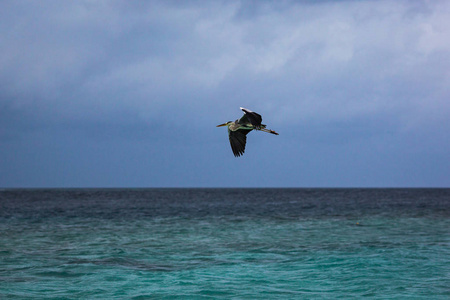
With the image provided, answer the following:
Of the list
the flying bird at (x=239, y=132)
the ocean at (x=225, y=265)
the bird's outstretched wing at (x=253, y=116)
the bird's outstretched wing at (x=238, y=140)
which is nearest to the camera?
the bird's outstretched wing at (x=253, y=116)

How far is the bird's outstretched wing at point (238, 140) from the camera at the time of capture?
52.1ft

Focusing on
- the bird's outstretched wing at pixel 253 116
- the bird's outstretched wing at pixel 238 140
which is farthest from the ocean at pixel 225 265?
the bird's outstretched wing at pixel 253 116

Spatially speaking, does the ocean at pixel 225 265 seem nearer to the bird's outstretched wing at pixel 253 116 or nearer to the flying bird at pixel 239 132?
the flying bird at pixel 239 132

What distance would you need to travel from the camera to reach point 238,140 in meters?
16.2

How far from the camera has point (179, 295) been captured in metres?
15.8

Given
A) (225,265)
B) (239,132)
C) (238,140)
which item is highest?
(239,132)

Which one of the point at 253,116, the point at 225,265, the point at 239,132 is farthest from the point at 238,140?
the point at 225,265

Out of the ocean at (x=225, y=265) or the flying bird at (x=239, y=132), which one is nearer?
the flying bird at (x=239, y=132)

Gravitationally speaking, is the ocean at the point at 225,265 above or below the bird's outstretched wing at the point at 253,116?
below

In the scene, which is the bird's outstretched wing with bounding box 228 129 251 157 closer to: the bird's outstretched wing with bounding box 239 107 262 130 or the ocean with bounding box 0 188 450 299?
the bird's outstretched wing with bounding box 239 107 262 130

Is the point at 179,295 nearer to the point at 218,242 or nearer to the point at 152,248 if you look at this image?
the point at 152,248

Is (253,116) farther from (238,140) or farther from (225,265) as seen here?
(225,265)

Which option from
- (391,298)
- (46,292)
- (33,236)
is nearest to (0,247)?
(33,236)

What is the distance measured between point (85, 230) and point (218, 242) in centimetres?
1175
